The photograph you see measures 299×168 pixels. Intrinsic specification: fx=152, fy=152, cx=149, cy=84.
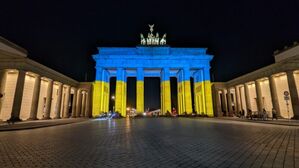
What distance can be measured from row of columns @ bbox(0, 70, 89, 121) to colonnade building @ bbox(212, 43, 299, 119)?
34390mm

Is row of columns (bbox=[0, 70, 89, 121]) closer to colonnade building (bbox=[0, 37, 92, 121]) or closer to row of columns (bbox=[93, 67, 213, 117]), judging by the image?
colonnade building (bbox=[0, 37, 92, 121])

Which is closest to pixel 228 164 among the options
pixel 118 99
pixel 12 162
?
pixel 12 162

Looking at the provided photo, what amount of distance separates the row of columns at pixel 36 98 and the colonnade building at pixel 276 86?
34390 millimetres

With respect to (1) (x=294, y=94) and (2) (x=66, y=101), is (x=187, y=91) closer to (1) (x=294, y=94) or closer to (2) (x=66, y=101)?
(1) (x=294, y=94)

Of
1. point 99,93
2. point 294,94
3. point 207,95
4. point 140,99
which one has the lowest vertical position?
point 294,94

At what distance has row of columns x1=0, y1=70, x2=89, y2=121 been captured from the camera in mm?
22109

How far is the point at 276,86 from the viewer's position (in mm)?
29938

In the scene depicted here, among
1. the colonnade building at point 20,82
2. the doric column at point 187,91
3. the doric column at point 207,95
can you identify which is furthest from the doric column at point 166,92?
the colonnade building at point 20,82

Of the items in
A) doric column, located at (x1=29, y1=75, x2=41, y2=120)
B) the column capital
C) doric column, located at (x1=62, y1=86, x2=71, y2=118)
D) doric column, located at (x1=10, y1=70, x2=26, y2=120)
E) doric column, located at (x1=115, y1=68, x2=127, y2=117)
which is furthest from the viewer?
the column capital

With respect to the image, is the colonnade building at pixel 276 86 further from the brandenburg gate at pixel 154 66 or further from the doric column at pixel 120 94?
the doric column at pixel 120 94

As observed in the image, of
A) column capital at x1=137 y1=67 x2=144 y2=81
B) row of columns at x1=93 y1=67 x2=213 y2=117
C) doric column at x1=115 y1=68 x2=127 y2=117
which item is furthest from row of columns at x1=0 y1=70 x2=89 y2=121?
column capital at x1=137 y1=67 x2=144 y2=81

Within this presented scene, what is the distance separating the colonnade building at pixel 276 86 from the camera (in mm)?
22580

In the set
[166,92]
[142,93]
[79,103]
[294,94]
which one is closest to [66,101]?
[79,103]

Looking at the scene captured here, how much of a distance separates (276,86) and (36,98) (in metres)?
44.4
